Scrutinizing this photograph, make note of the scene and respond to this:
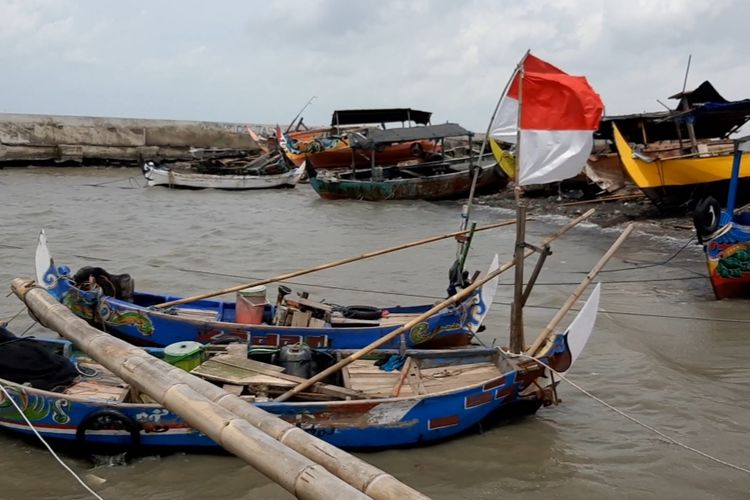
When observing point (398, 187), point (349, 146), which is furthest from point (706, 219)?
point (349, 146)

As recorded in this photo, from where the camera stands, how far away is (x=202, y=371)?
5.32 metres

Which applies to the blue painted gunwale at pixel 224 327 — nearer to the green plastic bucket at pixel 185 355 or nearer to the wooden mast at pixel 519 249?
the green plastic bucket at pixel 185 355

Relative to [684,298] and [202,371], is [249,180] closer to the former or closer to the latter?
[684,298]

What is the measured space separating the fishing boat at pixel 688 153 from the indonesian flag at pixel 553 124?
1034 cm

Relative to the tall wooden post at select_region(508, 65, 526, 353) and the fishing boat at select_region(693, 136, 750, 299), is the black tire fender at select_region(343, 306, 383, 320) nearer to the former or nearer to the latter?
the tall wooden post at select_region(508, 65, 526, 353)

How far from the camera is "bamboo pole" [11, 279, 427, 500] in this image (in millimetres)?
2273

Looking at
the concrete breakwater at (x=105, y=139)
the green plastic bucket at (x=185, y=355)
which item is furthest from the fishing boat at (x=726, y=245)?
the concrete breakwater at (x=105, y=139)

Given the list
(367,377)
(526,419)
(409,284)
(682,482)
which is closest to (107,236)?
(409,284)

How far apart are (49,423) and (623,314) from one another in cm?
763

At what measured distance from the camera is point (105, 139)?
3109 cm

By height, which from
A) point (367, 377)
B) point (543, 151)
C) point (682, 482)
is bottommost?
point (682, 482)

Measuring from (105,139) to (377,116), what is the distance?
15.3m

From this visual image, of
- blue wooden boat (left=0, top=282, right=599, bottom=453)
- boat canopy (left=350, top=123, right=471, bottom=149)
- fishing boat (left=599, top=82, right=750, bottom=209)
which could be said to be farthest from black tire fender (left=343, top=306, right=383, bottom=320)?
boat canopy (left=350, top=123, right=471, bottom=149)

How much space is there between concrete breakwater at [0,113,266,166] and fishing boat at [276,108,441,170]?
20.0ft
